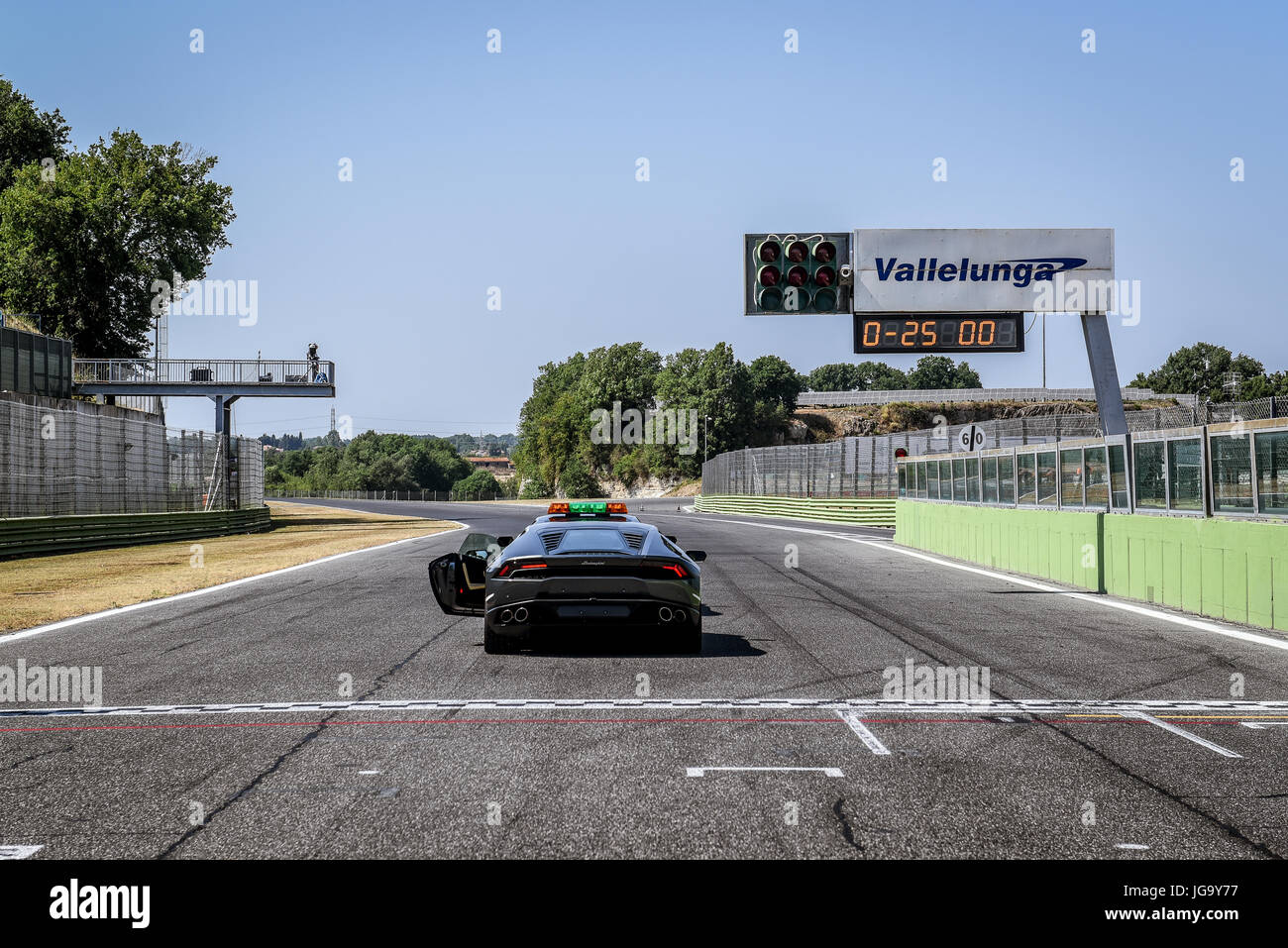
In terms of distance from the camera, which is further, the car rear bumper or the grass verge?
the grass verge

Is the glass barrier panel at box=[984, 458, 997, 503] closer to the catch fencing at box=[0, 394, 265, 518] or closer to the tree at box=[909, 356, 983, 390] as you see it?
the catch fencing at box=[0, 394, 265, 518]

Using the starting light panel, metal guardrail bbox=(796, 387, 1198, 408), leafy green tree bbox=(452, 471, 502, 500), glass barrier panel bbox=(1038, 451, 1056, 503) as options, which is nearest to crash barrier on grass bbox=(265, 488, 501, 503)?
leafy green tree bbox=(452, 471, 502, 500)

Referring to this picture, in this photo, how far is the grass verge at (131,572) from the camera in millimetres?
13945

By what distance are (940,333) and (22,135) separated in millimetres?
55916

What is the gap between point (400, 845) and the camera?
4.29m

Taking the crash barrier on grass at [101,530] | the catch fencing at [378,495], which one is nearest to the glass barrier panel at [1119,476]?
the crash barrier on grass at [101,530]

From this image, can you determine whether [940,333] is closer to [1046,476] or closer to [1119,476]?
[1046,476]

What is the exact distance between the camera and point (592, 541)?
9219 millimetres

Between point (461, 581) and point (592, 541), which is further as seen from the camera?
point (461, 581)

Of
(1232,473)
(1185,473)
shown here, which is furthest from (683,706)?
(1185,473)

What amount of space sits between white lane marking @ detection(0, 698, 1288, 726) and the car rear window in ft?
5.53

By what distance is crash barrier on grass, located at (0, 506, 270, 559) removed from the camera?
23172 mm

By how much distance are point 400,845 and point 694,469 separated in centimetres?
11853
